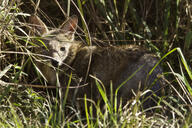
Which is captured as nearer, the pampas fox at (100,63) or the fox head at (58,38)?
the pampas fox at (100,63)

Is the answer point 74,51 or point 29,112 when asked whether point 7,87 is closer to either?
point 29,112

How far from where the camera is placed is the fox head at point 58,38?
387 cm

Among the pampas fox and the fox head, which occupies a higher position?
the fox head

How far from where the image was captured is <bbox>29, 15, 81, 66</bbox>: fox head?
387 cm

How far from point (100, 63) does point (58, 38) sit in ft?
2.15

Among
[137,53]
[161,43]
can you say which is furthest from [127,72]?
[161,43]

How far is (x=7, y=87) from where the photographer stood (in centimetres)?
305

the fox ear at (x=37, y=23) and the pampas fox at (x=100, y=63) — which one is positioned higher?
the fox ear at (x=37, y=23)

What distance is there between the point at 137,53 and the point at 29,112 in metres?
1.50

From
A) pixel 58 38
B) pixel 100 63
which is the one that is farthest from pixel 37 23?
pixel 100 63

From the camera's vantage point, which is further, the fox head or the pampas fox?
the fox head

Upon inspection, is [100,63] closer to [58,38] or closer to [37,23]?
[58,38]

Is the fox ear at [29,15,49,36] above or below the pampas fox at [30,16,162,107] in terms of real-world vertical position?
above

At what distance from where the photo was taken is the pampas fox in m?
3.75
